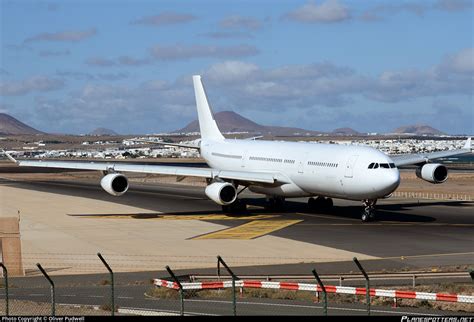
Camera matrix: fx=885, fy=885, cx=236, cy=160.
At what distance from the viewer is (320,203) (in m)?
66.5

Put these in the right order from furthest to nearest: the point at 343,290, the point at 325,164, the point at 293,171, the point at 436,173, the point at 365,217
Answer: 1. the point at 436,173
2. the point at 293,171
3. the point at 365,217
4. the point at 325,164
5. the point at 343,290

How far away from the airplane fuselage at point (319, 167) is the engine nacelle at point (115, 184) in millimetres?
9274

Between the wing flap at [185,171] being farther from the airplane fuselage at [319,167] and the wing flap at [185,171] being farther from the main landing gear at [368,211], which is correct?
the main landing gear at [368,211]

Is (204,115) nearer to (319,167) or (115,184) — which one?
(115,184)

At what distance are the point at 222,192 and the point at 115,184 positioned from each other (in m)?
7.97

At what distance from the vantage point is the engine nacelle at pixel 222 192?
2370 inches

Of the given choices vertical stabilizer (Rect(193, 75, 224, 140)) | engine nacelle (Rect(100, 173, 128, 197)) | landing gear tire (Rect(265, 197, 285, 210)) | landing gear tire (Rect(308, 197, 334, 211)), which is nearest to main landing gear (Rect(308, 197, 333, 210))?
landing gear tire (Rect(308, 197, 334, 211))

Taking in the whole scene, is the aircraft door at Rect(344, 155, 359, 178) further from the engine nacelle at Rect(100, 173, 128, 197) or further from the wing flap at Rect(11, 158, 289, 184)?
the engine nacelle at Rect(100, 173, 128, 197)

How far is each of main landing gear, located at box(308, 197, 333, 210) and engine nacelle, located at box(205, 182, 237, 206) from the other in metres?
8.23

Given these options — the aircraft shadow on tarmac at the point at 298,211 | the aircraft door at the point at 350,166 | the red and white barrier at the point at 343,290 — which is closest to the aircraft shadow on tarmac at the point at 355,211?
the aircraft shadow on tarmac at the point at 298,211

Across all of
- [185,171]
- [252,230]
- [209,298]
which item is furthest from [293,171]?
[209,298]

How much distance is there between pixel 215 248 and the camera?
46906mm

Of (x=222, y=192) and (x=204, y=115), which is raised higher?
(x=204, y=115)

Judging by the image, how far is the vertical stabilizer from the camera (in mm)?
78000
